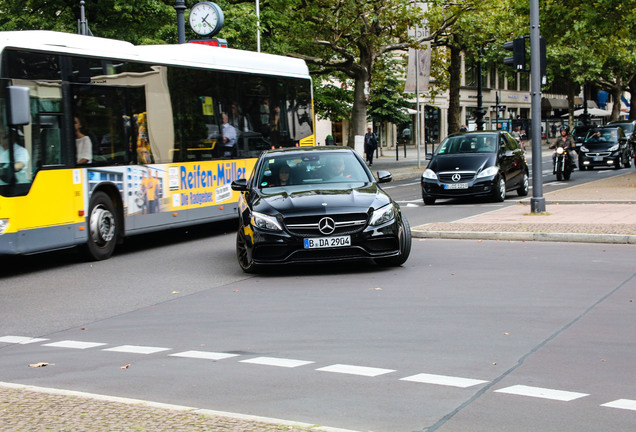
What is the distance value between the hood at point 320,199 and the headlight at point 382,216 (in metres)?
0.08

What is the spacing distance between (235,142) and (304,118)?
131 inches

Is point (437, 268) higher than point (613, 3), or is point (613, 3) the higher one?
point (613, 3)

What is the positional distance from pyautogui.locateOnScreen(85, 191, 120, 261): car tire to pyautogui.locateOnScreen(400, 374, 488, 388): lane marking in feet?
28.1

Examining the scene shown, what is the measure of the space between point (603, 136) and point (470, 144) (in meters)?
17.5

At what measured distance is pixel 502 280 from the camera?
36.7 feet

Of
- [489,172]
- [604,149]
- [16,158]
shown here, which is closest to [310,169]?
[16,158]

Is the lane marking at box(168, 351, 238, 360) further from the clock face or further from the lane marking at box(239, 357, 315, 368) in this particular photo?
the clock face

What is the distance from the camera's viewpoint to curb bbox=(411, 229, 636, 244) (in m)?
14.5

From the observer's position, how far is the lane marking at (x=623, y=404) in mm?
5641

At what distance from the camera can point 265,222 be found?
11.8m

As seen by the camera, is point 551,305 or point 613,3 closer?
point 551,305

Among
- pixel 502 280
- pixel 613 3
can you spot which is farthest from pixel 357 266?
pixel 613 3

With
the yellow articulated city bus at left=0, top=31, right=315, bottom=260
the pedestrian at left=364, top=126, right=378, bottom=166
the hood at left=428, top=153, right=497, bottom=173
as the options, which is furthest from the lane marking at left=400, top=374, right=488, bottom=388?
the pedestrian at left=364, top=126, right=378, bottom=166

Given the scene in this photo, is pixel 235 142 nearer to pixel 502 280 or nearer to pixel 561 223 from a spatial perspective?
pixel 561 223
